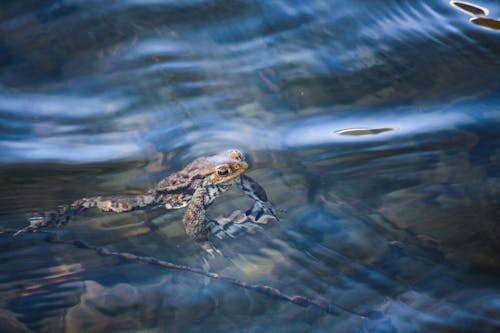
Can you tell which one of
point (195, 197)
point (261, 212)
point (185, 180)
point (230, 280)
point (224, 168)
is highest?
point (224, 168)

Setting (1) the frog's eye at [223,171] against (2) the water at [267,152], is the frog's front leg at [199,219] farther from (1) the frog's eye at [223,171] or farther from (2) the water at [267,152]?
(1) the frog's eye at [223,171]

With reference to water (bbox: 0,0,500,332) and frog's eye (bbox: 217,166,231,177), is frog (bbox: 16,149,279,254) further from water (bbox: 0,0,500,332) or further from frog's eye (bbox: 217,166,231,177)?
water (bbox: 0,0,500,332)

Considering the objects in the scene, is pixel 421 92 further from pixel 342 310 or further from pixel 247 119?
pixel 342 310

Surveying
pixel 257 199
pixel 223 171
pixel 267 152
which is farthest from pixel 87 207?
pixel 267 152

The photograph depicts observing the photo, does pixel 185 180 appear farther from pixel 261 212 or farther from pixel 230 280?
pixel 230 280

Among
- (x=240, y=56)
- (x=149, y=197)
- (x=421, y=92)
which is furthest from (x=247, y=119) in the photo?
(x=421, y=92)

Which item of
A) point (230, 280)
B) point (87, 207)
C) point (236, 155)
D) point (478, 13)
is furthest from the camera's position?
point (478, 13)

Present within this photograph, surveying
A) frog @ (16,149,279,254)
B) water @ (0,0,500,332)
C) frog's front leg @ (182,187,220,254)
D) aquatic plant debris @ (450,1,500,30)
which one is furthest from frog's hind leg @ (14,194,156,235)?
aquatic plant debris @ (450,1,500,30)
